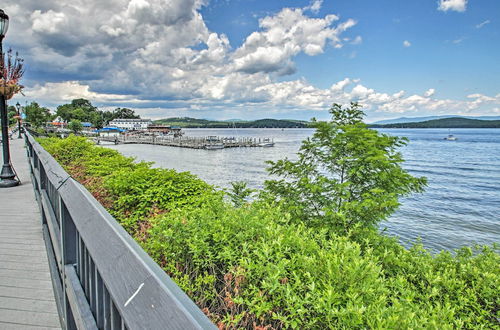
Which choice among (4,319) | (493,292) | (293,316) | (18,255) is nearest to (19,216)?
(18,255)

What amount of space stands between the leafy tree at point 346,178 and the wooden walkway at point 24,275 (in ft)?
14.0

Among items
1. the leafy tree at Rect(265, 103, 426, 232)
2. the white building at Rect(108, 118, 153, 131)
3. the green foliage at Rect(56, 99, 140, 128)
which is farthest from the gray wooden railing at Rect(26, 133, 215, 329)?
the white building at Rect(108, 118, 153, 131)

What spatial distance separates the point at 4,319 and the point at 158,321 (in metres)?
2.88

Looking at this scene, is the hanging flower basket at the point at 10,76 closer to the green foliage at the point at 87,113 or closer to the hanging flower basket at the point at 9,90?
the hanging flower basket at the point at 9,90

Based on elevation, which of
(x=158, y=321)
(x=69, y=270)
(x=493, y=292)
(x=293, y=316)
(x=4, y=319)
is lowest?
(x=493, y=292)

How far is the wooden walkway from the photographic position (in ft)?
8.62

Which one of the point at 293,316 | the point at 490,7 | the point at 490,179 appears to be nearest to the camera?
the point at 293,316

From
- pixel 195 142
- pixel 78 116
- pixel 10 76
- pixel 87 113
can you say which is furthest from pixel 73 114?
pixel 10 76

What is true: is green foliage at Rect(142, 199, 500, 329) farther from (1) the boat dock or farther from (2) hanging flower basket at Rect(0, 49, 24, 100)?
(1) the boat dock

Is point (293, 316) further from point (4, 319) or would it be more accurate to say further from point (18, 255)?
point (18, 255)

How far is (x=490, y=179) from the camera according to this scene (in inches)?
1336

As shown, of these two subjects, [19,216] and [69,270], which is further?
[19,216]

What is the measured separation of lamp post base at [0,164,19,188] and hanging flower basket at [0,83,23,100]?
1851 mm

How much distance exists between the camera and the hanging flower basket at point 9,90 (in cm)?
777
